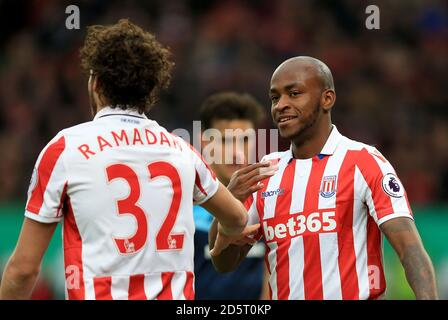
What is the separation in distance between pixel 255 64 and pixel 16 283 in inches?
316

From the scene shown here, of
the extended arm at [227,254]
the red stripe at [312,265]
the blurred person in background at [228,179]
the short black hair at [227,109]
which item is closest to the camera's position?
the red stripe at [312,265]

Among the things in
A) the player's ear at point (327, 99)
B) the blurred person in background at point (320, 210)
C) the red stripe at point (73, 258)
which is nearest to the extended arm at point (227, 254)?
the blurred person in background at point (320, 210)

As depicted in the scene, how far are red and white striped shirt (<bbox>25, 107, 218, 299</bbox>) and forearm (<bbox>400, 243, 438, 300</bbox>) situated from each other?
1031 millimetres

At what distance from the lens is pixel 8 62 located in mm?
11820

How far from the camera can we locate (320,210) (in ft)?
14.9

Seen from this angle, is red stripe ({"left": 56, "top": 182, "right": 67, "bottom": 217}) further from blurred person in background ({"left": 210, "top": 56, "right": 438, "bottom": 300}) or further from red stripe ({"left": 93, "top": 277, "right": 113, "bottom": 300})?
blurred person in background ({"left": 210, "top": 56, "right": 438, "bottom": 300})

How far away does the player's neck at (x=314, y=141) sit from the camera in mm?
4750

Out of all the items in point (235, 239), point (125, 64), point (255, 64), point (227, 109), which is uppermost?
point (255, 64)

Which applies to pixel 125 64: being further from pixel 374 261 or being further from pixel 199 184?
pixel 374 261

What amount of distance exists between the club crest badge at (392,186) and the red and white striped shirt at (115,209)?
1079 mm

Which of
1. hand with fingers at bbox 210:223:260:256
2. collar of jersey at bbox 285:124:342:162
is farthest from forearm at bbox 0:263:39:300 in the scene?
collar of jersey at bbox 285:124:342:162

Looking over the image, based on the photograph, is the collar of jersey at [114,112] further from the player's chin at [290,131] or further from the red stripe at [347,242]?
the red stripe at [347,242]

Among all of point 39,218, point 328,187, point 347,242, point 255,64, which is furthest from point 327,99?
point 255,64
